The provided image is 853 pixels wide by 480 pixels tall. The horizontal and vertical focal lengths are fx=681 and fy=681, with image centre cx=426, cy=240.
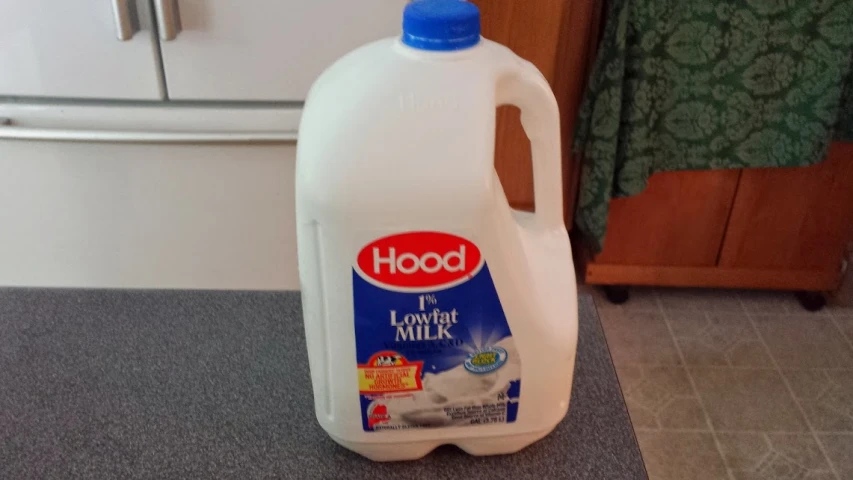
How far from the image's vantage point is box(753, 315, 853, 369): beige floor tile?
162 centimetres

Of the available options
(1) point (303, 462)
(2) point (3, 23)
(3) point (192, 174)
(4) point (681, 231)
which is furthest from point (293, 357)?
(4) point (681, 231)

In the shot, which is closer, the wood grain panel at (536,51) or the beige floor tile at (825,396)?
the wood grain panel at (536,51)

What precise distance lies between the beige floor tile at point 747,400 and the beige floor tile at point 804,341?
0.09m

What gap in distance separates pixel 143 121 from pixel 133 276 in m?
0.19

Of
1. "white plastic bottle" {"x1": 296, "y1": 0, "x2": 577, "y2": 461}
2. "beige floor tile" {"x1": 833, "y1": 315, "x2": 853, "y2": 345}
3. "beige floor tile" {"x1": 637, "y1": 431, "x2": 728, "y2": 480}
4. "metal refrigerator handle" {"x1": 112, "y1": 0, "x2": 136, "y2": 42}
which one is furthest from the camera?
"beige floor tile" {"x1": 833, "y1": 315, "x2": 853, "y2": 345}

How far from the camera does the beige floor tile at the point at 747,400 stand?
1456mm

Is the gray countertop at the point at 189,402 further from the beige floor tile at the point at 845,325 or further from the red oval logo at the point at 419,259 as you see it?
the beige floor tile at the point at 845,325

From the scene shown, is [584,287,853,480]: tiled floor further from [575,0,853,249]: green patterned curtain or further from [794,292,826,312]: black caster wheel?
[575,0,853,249]: green patterned curtain

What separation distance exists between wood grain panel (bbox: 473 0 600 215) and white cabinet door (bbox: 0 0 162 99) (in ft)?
2.58

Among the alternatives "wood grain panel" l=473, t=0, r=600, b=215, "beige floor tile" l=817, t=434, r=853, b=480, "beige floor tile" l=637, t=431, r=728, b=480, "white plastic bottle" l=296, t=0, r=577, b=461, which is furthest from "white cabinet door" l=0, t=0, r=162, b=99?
"beige floor tile" l=817, t=434, r=853, b=480

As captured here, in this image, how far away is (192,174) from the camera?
0.78m

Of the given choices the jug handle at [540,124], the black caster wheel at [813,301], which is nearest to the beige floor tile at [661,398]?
the black caster wheel at [813,301]

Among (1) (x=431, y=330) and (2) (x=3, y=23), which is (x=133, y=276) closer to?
(2) (x=3, y=23)

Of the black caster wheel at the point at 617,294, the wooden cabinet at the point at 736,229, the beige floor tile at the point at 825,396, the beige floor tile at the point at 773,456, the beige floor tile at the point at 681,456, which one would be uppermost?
the wooden cabinet at the point at 736,229
